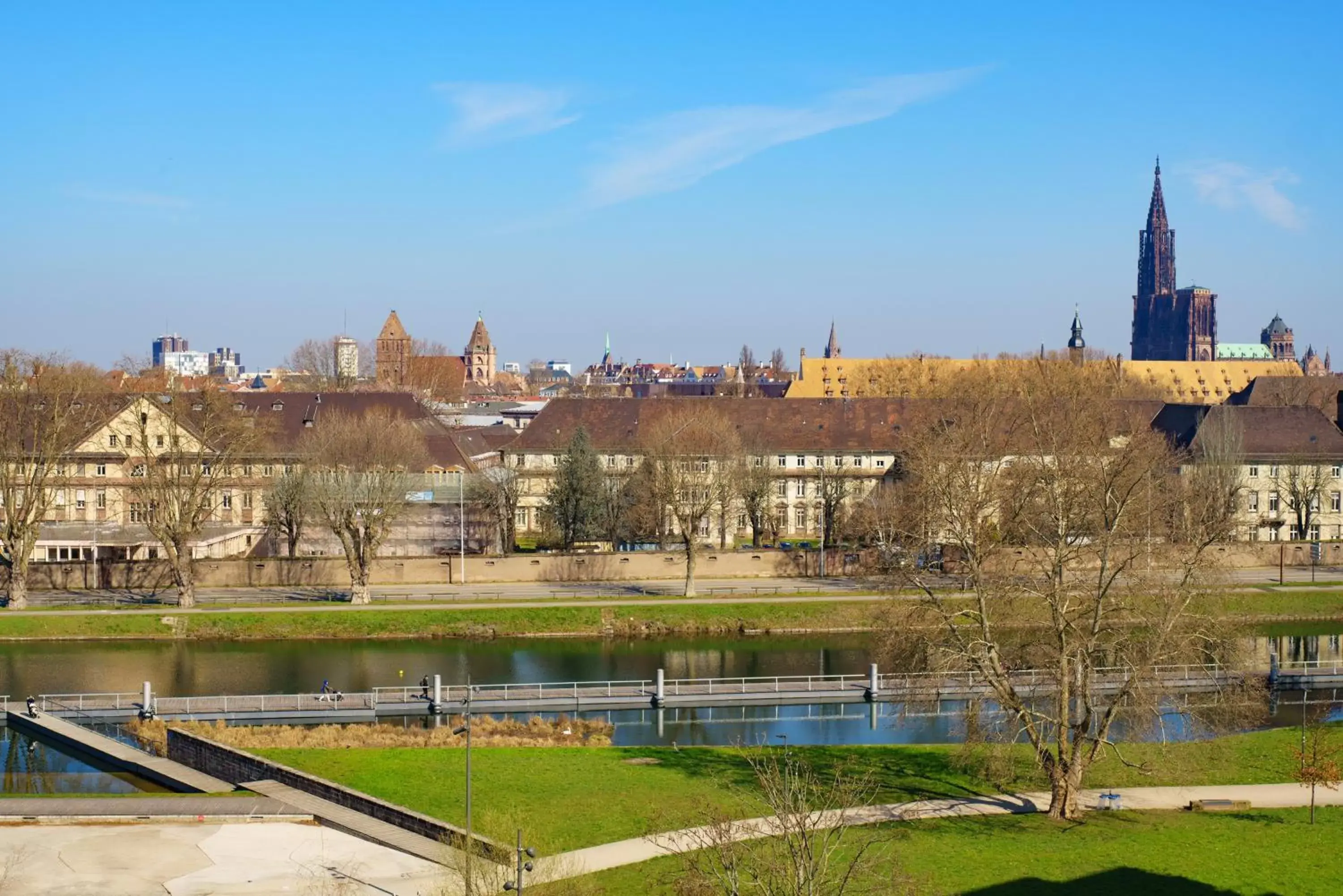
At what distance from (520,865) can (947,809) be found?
1260cm

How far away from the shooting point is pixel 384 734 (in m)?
41.8

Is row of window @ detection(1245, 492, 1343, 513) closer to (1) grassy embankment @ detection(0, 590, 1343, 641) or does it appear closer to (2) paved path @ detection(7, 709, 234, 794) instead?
(1) grassy embankment @ detection(0, 590, 1343, 641)

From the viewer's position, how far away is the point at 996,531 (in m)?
64.1

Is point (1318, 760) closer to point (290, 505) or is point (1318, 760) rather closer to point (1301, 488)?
point (290, 505)

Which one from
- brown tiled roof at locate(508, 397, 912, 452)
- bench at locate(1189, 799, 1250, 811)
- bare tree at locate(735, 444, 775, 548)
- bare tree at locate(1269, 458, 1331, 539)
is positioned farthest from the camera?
brown tiled roof at locate(508, 397, 912, 452)

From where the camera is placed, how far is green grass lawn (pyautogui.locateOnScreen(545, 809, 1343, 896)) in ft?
87.8

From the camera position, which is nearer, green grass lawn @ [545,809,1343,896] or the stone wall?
green grass lawn @ [545,809,1343,896]

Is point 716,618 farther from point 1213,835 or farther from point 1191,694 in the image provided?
point 1213,835

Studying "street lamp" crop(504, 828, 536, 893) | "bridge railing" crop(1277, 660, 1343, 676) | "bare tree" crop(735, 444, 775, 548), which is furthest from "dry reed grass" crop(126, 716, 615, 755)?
"bare tree" crop(735, 444, 775, 548)

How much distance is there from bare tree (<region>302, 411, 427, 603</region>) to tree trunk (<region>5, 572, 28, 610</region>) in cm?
1179

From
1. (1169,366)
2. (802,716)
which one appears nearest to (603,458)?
(802,716)

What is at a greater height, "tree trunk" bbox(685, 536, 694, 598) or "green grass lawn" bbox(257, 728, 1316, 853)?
"tree trunk" bbox(685, 536, 694, 598)

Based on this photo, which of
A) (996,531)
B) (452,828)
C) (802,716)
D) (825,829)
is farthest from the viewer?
(996,531)

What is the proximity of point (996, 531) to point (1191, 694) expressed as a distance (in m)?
17.5
